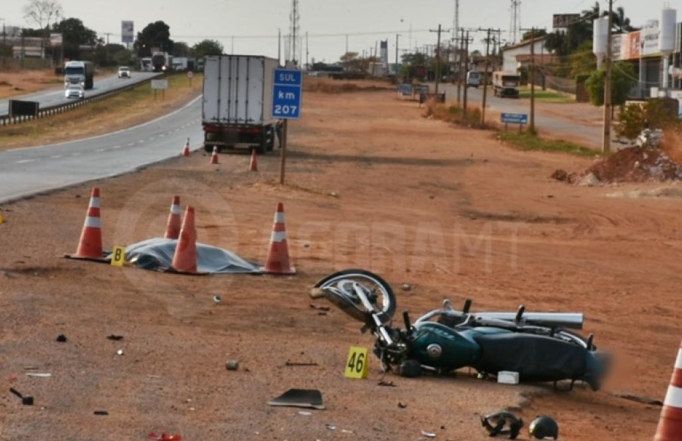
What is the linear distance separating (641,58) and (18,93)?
5556 centimetres

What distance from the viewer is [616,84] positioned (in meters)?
98.8

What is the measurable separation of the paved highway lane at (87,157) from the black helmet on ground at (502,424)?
50.0ft

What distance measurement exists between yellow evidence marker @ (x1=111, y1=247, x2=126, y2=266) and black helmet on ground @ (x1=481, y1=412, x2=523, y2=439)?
24.4ft

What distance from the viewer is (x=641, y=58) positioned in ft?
359

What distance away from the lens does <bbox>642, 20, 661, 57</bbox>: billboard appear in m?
101

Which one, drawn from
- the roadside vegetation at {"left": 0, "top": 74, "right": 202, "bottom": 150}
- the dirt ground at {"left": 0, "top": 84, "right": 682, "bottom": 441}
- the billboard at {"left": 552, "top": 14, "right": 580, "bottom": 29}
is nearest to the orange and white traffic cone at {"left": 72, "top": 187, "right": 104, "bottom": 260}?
the dirt ground at {"left": 0, "top": 84, "right": 682, "bottom": 441}

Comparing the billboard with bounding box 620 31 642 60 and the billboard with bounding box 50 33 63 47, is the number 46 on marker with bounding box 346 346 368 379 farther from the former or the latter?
the billboard with bounding box 50 33 63 47

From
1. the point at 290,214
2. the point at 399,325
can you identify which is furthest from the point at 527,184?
the point at 399,325

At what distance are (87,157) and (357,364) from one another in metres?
31.5

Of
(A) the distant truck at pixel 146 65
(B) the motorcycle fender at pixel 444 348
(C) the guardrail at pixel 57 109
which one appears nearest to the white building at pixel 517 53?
(A) the distant truck at pixel 146 65

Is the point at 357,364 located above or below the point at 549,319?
below

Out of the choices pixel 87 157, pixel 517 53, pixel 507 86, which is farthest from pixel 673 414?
pixel 517 53

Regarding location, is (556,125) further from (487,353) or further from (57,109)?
(487,353)

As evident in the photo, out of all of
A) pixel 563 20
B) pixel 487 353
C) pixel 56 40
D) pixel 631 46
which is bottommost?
pixel 487 353
